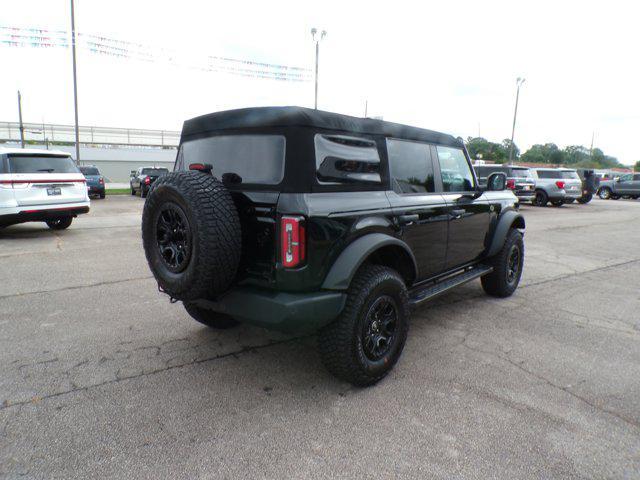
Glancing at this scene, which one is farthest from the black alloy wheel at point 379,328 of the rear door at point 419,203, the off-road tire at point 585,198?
the off-road tire at point 585,198

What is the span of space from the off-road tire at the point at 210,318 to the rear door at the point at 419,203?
1.77 metres

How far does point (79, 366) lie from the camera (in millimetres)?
3256

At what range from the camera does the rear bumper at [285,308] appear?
259 centimetres

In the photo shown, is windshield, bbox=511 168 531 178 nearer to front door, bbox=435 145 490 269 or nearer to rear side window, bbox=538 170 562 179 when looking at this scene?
rear side window, bbox=538 170 562 179

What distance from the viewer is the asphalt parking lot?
2.26 metres

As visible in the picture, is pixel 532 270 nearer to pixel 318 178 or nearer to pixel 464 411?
pixel 464 411

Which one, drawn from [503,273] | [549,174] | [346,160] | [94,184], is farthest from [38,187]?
[549,174]

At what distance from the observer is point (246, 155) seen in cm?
297

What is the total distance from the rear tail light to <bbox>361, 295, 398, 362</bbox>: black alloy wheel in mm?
696

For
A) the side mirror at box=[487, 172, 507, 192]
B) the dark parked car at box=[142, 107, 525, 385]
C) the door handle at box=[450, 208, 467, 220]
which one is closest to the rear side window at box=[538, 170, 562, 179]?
the side mirror at box=[487, 172, 507, 192]

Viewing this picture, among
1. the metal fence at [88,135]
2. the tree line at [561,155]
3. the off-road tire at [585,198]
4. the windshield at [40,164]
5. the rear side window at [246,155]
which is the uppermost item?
the tree line at [561,155]

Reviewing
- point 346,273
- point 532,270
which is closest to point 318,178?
point 346,273

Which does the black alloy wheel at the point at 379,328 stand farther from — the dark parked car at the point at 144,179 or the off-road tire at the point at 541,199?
the off-road tire at the point at 541,199

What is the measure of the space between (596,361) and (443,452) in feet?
6.54
